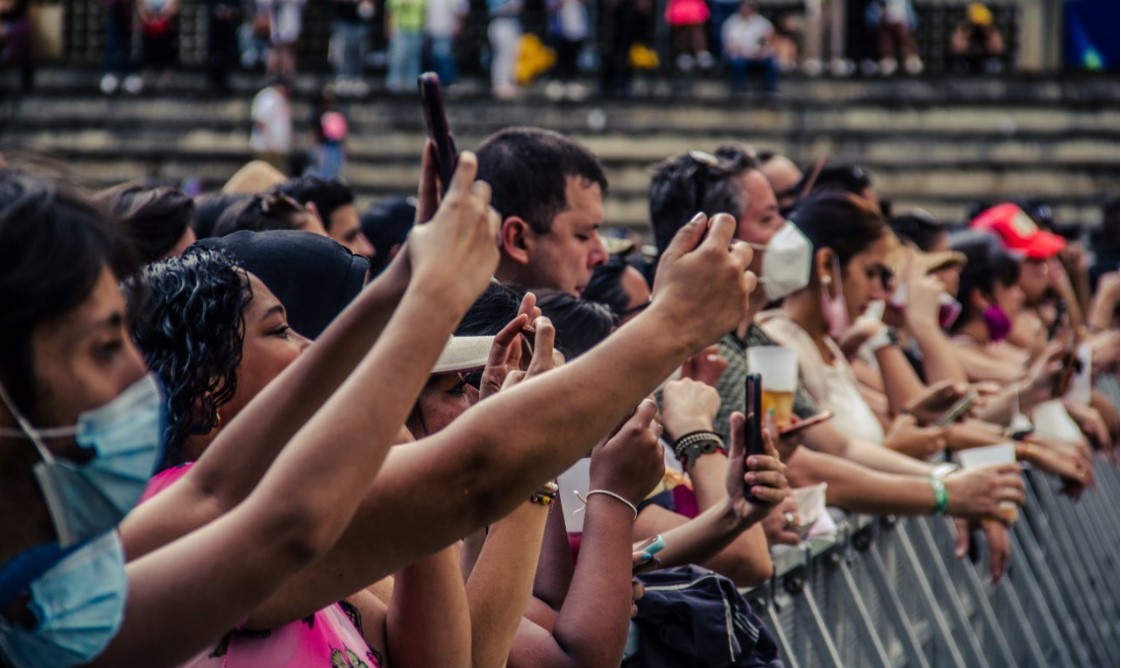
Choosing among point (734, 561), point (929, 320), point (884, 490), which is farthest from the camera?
point (929, 320)

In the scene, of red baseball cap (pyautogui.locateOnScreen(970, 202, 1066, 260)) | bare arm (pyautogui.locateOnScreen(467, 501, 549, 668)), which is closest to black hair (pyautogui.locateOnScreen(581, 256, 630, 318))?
bare arm (pyautogui.locateOnScreen(467, 501, 549, 668))

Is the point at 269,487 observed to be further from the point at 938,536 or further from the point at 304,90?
the point at 304,90

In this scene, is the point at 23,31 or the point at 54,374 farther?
the point at 23,31

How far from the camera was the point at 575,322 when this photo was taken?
351cm

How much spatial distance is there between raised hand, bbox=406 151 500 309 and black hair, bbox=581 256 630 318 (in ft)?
8.52

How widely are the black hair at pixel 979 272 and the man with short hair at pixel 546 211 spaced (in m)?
4.32

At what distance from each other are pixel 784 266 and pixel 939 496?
740mm

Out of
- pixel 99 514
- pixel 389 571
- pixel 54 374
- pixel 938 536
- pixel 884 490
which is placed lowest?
pixel 938 536

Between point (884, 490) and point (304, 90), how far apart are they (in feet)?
56.4

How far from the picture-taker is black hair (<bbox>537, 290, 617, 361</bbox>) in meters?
3.48

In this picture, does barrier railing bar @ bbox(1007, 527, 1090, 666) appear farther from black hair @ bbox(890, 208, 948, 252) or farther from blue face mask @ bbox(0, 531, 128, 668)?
blue face mask @ bbox(0, 531, 128, 668)

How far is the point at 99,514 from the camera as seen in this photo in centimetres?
164

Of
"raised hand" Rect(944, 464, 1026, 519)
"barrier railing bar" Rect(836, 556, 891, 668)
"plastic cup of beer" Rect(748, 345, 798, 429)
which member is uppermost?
"plastic cup of beer" Rect(748, 345, 798, 429)

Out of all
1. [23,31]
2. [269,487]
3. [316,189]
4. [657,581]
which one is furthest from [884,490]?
[23,31]
